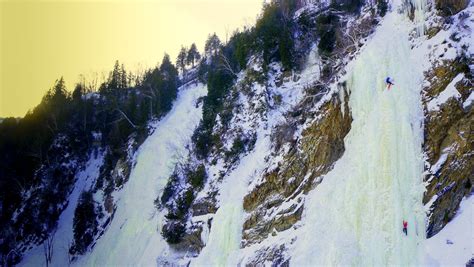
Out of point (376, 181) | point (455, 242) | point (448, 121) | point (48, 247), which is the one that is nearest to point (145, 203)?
point (48, 247)

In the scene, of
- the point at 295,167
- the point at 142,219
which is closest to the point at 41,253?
the point at 142,219

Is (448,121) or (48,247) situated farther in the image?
(48,247)

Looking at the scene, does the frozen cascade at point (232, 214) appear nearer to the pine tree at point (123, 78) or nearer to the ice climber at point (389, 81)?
the ice climber at point (389, 81)

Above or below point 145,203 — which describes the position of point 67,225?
below

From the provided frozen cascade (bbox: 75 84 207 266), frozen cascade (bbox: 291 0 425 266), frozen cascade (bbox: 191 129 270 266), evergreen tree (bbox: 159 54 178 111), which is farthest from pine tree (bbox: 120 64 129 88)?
frozen cascade (bbox: 291 0 425 266)

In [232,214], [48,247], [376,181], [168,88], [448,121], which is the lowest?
[48,247]

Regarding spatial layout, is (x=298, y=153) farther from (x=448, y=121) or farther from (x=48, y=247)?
(x=48, y=247)

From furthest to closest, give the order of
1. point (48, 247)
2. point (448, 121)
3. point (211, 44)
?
point (211, 44), point (48, 247), point (448, 121)
